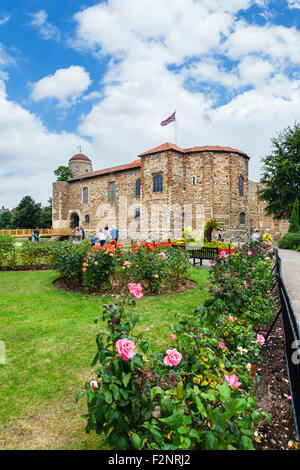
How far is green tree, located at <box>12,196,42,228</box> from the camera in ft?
154

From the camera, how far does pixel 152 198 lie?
1017 inches

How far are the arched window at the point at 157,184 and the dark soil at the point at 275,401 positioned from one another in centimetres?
2288

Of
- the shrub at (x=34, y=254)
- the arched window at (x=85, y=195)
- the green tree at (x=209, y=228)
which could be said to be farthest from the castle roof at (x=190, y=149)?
the shrub at (x=34, y=254)

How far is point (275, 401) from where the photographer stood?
7.81 ft

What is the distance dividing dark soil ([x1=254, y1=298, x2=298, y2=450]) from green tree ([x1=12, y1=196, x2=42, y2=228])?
4924 centimetres

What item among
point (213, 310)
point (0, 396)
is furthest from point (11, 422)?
point (213, 310)

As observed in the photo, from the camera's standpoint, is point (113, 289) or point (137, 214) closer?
point (113, 289)

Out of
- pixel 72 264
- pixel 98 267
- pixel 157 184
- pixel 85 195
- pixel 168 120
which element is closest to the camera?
pixel 98 267

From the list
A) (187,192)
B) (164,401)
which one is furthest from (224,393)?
(187,192)

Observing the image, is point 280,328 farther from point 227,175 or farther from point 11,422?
point 227,175

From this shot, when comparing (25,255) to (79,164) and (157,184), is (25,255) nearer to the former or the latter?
(157,184)

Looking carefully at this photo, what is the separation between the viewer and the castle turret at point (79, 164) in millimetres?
48625

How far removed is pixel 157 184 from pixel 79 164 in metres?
28.1

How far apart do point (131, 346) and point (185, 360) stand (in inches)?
27.1
